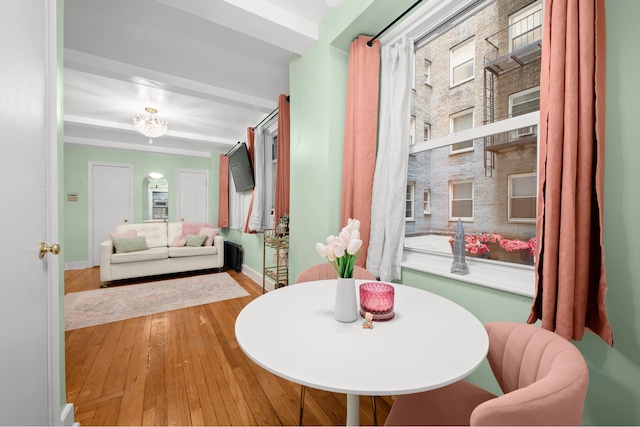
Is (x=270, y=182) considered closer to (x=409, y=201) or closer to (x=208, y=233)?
(x=208, y=233)

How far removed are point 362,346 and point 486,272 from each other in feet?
3.39

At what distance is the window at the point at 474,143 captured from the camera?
1.34 m

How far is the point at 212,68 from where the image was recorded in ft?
8.73

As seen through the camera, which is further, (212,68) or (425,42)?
(212,68)

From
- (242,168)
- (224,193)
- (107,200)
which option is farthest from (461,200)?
(107,200)

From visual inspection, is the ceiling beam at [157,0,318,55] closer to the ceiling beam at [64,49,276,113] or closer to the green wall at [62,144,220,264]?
the ceiling beam at [64,49,276,113]

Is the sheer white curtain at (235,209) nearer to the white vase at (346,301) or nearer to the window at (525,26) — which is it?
the white vase at (346,301)

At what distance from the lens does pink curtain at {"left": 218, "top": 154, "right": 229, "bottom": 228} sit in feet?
18.6

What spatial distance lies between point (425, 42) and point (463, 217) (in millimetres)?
1260

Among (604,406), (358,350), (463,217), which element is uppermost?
(463,217)

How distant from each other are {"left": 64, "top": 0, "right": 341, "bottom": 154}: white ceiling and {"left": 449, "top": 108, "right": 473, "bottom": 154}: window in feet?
3.32

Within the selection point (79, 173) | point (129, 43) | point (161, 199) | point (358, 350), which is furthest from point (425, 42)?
point (79, 173)

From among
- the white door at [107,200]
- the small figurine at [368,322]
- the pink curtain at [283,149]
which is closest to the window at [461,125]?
the small figurine at [368,322]

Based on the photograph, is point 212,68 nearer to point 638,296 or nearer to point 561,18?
point 561,18
